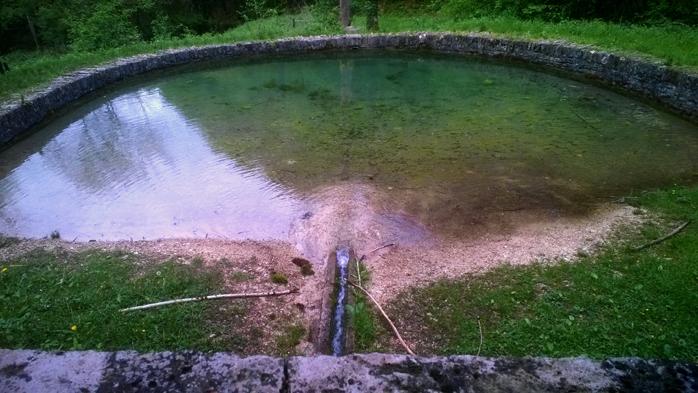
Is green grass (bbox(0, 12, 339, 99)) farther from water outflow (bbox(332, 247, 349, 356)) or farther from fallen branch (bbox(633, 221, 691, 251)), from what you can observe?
fallen branch (bbox(633, 221, 691, 251))

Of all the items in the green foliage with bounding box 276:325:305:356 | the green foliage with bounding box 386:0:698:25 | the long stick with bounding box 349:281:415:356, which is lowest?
the green foliage with bounding box 276:325:305:356

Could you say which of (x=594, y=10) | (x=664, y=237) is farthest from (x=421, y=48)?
(x=664, y=237)

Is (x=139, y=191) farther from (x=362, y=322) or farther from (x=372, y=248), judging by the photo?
(x=362, y=322)

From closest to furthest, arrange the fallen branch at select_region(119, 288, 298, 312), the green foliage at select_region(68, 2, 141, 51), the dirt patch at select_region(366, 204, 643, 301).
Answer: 1. the fallen branch at select_region(119, 288, 298, 312)
2. the dirt patch at select_region(366, 204, 643, 301)
3. the green foliage at select_region(68, 2, 141, 51)

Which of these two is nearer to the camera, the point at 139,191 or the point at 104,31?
the point at 139,191

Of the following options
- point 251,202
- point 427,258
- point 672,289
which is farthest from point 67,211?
point 672,289

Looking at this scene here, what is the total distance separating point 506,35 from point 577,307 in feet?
32.6

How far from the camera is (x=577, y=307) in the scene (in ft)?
12.2

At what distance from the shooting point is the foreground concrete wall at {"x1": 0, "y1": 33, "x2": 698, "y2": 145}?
8352 millimetres

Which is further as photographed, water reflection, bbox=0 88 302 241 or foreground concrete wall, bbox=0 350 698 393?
water reflection, bbox=0 88 302 241

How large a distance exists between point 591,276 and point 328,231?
2.63 m

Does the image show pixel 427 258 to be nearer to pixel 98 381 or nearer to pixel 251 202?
pixel 251 202

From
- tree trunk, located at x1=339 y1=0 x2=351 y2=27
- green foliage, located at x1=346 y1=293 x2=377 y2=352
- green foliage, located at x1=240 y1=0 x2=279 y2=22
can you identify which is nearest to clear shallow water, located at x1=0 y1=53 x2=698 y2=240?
green foliage, located at x1=346 y1=293 x2=377 y2=352

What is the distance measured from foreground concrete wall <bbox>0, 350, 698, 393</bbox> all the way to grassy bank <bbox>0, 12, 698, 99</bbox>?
8457mm
